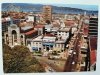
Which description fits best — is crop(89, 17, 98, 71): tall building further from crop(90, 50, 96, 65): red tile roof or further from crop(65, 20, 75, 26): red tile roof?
crop(65, 20, 75, 26): red tile roof

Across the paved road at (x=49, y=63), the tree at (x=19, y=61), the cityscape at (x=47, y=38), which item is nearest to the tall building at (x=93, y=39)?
the cityscape at (x=47, y=38)

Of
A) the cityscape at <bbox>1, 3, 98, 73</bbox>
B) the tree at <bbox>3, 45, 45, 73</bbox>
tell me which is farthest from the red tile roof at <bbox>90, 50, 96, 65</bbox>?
the tree at <bbox>3, 45, 45, 73</bbox>

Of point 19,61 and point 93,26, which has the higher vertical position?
point 93,26

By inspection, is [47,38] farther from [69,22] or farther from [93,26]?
[93,26]

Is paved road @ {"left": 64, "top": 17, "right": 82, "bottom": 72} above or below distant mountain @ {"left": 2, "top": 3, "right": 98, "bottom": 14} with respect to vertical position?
below

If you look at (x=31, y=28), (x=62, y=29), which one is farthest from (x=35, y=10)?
(x=62, y=29)

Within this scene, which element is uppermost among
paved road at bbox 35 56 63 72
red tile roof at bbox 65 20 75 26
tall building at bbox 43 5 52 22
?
tall building at bbox 43 5 52 22

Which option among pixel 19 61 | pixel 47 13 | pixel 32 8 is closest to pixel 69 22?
pixel 47 13

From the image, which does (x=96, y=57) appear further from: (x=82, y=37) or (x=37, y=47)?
(x=37, y=47)
